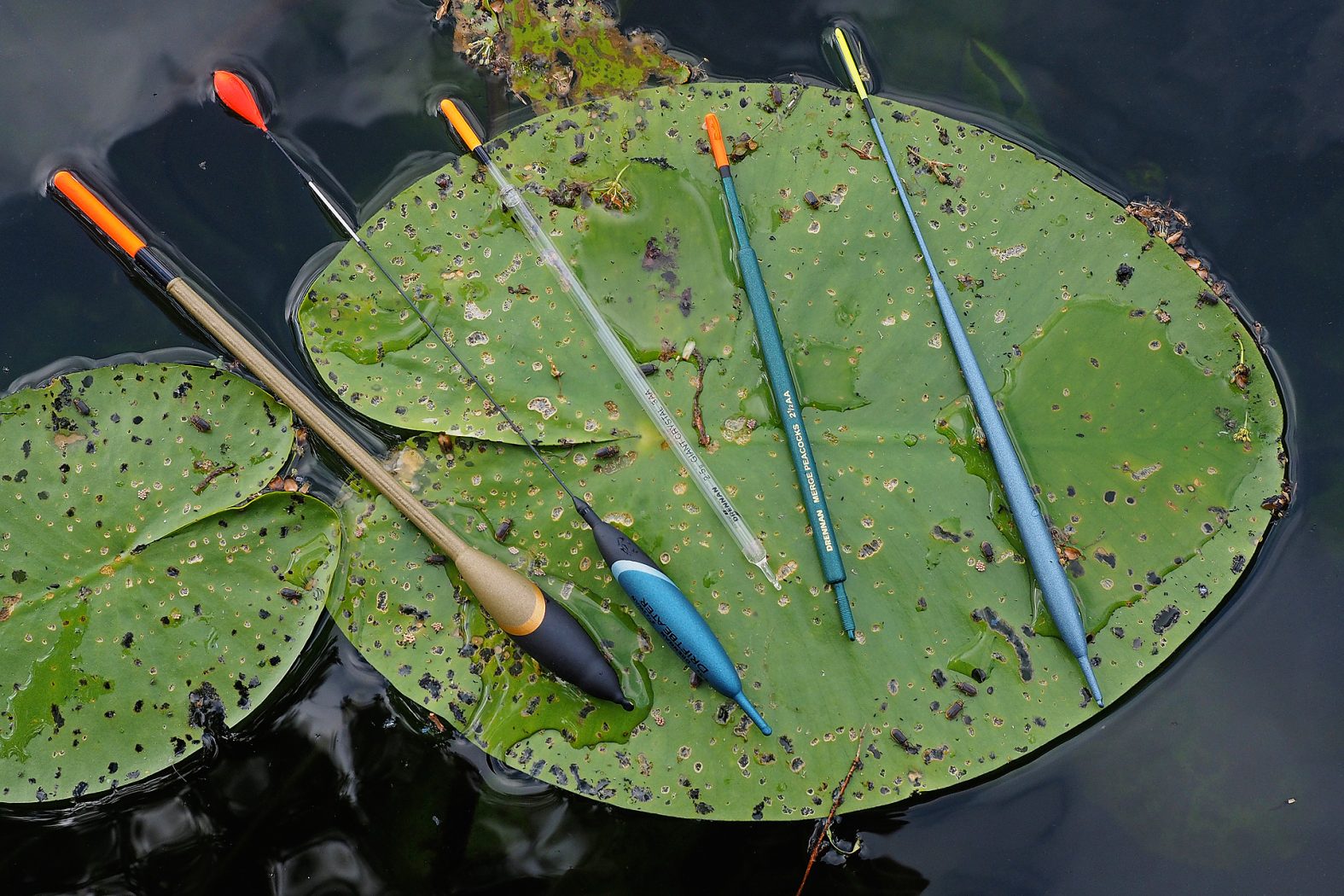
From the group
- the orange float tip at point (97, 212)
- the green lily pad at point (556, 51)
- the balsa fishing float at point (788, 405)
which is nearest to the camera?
the balsa fishing float at point (788, 405)

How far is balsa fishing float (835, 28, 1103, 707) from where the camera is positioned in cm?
254

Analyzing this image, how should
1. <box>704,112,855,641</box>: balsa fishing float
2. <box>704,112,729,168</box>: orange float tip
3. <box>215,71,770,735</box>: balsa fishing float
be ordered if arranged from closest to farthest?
<box>215,71,770,735</box>: balsa fishing float → <box>704,112,855,641</box>: balsa fishing float → <box>704,112,729,168</box>: orange float tip

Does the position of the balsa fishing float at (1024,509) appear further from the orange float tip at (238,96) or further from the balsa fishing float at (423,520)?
the orange float tip at (238,96)

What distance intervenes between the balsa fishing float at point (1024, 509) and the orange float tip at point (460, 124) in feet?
5.92

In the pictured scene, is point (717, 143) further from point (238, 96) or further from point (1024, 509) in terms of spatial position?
point (238, 96)

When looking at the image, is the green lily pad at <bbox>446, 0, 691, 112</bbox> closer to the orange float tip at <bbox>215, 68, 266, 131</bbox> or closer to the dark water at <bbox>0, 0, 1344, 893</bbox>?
the dark water at <bbox>0, 0, 1344, 893</bbox>

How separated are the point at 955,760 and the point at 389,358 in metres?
2.43

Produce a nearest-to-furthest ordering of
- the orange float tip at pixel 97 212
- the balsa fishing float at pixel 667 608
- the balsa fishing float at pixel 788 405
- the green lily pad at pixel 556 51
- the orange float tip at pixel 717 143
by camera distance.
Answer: the balsa fishing float at pixel 667 608, the balsa fishing float at pixel 788 405, the orange float tip at pixel 717 143, the orange float tip at pixel 97 212, the green lily pad at pixel 556 51

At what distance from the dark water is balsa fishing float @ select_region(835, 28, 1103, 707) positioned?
1.95 feet

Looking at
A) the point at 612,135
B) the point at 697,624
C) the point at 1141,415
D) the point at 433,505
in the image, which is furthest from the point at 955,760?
the point at 612,135

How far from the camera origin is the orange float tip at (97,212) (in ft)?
9.53

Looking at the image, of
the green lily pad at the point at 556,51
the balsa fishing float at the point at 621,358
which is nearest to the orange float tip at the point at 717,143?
the green lily pad at the point at 556,51

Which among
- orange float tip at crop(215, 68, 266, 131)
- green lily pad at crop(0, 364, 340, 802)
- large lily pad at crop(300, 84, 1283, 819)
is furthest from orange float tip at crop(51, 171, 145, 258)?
large lily pad at crop(300, 84, 1283, 819)

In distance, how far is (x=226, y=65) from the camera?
3.15 meters
